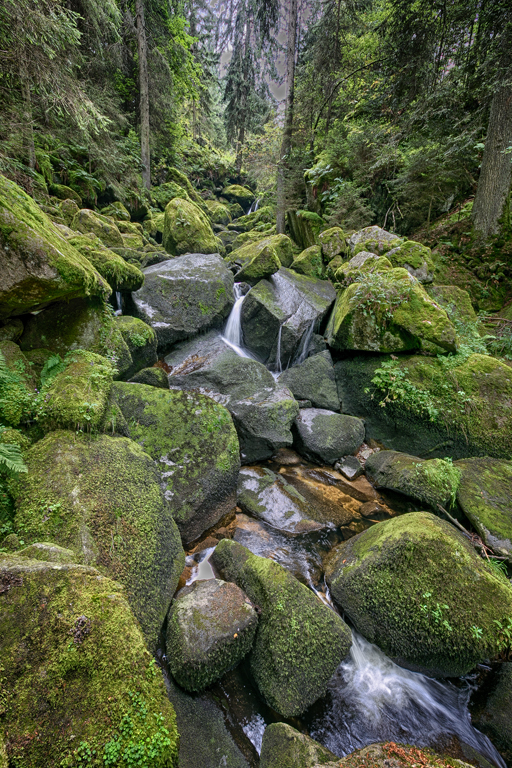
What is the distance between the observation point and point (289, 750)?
84.7 inches

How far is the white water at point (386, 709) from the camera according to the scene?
267 centimetres

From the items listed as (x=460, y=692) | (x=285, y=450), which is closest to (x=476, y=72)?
(x=285, y=450)

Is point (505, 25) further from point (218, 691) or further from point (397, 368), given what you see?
point (218, 691)

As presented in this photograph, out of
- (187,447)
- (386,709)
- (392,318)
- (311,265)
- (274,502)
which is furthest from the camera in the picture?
(311,265)

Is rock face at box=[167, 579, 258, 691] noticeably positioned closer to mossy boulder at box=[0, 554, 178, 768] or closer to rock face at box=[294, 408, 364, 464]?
mossy boulder at box=[0, 554, 178, 768]

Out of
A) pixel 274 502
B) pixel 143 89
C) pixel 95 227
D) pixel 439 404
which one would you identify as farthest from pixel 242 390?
pixel 143 89

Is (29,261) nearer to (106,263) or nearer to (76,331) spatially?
(76,331)

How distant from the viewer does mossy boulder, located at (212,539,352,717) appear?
263 centimetres

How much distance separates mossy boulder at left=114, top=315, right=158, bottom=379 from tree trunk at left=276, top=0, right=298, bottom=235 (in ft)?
35.1

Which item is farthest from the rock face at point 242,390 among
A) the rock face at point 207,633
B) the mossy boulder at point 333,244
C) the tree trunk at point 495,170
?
the tree trunk at point 495,170

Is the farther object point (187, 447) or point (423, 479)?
point (423, 479)

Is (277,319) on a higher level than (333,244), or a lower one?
lower

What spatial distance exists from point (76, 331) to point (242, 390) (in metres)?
3.29

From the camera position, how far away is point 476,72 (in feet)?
26.0
